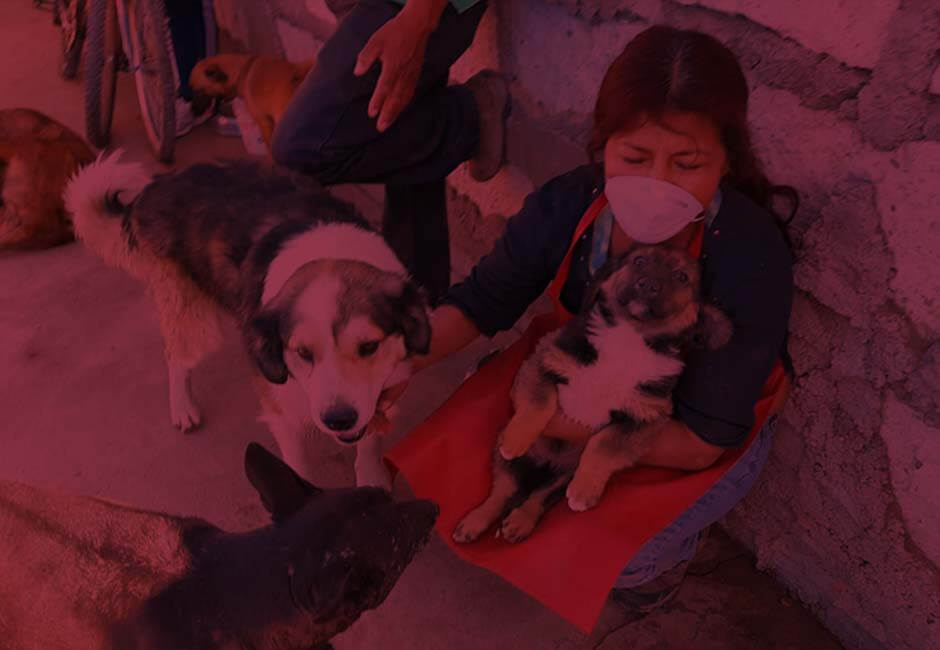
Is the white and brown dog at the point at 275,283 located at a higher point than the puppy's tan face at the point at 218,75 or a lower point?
higher

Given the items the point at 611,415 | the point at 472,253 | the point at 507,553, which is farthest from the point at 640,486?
the point at 472,253

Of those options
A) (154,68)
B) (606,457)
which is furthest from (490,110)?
(154,68)

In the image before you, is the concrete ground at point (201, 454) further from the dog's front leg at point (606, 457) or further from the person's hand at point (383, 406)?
the dog's front leg at point (606, 457)

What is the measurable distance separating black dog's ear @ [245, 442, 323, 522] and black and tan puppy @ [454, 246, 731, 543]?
46 centimetres

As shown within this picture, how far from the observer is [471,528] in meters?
1.76

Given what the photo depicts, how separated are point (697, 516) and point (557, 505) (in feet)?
1.07

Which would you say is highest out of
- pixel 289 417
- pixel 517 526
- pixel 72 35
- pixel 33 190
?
pixel 517 526

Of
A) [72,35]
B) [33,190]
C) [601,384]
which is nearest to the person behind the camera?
[601,384]

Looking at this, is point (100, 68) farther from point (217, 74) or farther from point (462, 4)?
point (462, 4)

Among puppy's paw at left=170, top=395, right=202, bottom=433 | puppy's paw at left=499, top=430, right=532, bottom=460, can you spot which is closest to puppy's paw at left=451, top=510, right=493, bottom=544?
puppy's paw at left=499, top=430, right=532, bottom=460

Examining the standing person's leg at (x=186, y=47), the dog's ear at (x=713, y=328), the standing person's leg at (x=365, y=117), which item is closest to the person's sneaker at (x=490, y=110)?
the standing person's leg at (x=365, y=117)

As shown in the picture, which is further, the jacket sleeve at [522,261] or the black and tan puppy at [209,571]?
the jacket sleeve at [522,261]

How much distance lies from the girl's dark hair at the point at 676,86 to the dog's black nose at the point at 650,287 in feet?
1.04

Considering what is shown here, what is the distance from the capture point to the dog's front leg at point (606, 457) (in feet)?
5.49
